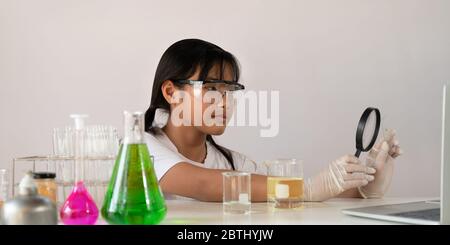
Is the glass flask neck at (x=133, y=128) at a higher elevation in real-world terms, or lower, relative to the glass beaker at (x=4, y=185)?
higher

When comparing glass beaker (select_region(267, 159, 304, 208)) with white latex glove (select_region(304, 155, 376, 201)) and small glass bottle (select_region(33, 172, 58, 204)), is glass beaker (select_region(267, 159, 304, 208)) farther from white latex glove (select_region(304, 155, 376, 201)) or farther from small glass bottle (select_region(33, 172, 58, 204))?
small glass bottle (select_region(33, 172, 58, 204))

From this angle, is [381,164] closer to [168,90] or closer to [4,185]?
[168,90]

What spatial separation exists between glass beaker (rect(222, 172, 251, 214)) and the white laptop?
0.72 feet

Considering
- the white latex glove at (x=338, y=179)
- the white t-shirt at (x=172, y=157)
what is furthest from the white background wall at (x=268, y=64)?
the white latex glove at (x=338, y=179)

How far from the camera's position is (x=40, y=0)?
78.3 inches

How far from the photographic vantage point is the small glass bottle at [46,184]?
3.46 ft

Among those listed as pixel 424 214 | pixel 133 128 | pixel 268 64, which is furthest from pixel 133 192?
pixel 268 64

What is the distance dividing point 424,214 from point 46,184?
76 centimetres

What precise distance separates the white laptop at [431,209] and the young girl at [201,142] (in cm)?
21

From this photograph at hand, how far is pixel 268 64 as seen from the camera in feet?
6.64

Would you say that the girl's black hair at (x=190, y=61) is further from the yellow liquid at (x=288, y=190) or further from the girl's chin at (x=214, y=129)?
the yellow liquid at (x=288, y=190)
